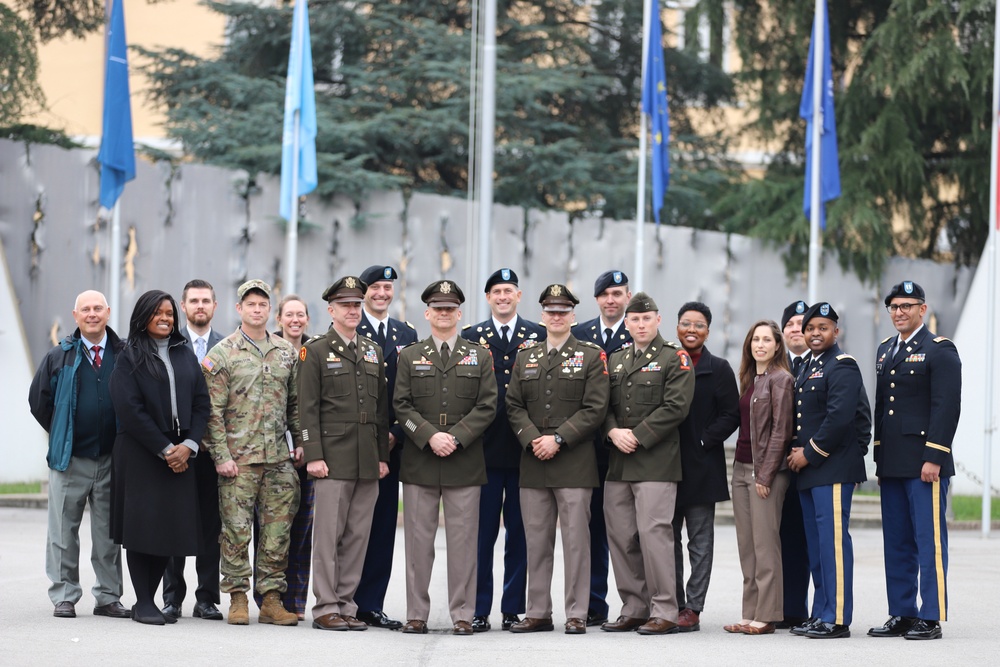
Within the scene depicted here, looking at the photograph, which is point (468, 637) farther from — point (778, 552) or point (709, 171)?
point (709, 171)

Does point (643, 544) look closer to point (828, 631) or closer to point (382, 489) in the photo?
point (828, 631)

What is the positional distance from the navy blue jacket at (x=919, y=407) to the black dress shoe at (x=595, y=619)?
1.76 meters

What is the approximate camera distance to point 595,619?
321 inches

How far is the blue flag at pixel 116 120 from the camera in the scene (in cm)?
1504

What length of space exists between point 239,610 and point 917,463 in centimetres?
372

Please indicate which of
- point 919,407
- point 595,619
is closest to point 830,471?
point 919,407

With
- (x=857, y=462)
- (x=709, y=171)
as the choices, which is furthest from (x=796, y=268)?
(x=857, y=462)

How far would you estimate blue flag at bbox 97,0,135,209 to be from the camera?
1504 centimetres

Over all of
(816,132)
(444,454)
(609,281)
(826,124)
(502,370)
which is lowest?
(444,454)

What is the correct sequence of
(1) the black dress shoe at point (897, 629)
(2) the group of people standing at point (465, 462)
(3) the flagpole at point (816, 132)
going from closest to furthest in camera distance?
(2) the group of people standing at point (465, 462), (1) the black dress shoe at point (897, 629), (3) the flagpole at point (816, 132)

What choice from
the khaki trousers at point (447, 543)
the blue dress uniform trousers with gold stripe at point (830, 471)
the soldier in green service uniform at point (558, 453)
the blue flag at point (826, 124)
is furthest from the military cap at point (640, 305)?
the blue flag at point (826, 124)

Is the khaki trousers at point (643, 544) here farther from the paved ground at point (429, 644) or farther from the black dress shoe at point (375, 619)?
the black dress shoe at point (375, 619)

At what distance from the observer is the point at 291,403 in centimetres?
792

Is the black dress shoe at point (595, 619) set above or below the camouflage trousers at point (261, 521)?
below
